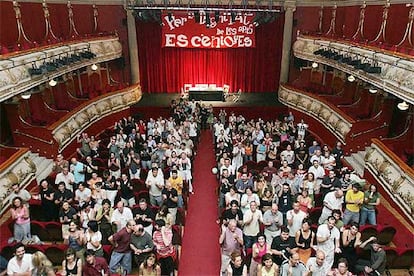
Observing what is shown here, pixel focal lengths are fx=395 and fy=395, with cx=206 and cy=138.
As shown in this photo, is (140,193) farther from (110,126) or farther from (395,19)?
(395,19)

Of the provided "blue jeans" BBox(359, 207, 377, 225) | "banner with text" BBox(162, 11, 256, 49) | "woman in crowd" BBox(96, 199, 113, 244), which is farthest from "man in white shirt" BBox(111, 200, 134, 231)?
"banner with text" BBox(162, 11, 256, 49)

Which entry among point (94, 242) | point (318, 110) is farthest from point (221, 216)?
point (318, 110)

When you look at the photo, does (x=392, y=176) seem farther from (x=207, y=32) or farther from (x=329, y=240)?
(x=207, y=32)

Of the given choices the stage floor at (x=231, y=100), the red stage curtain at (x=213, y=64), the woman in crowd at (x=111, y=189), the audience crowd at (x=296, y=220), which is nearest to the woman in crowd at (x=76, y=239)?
the woman in crowd at (x=111, y=189)

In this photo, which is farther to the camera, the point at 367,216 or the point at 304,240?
the point at 367,216

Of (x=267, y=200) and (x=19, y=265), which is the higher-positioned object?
(x=19, y=265)

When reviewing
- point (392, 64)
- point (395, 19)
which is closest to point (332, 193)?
point (392, 64)

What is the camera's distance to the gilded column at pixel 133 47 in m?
19.2

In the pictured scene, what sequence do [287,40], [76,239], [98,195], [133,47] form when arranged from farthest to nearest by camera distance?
[287,40] → [133,47] → [98,195] → [76,239]

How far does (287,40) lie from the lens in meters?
19.8

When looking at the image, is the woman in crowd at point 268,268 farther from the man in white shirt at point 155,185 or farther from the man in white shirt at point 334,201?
the man in white shirt at point 155,185

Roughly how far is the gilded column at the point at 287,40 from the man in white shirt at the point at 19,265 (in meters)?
16.6

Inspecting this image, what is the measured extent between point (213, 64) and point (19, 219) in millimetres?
15188

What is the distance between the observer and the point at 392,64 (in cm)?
1017
